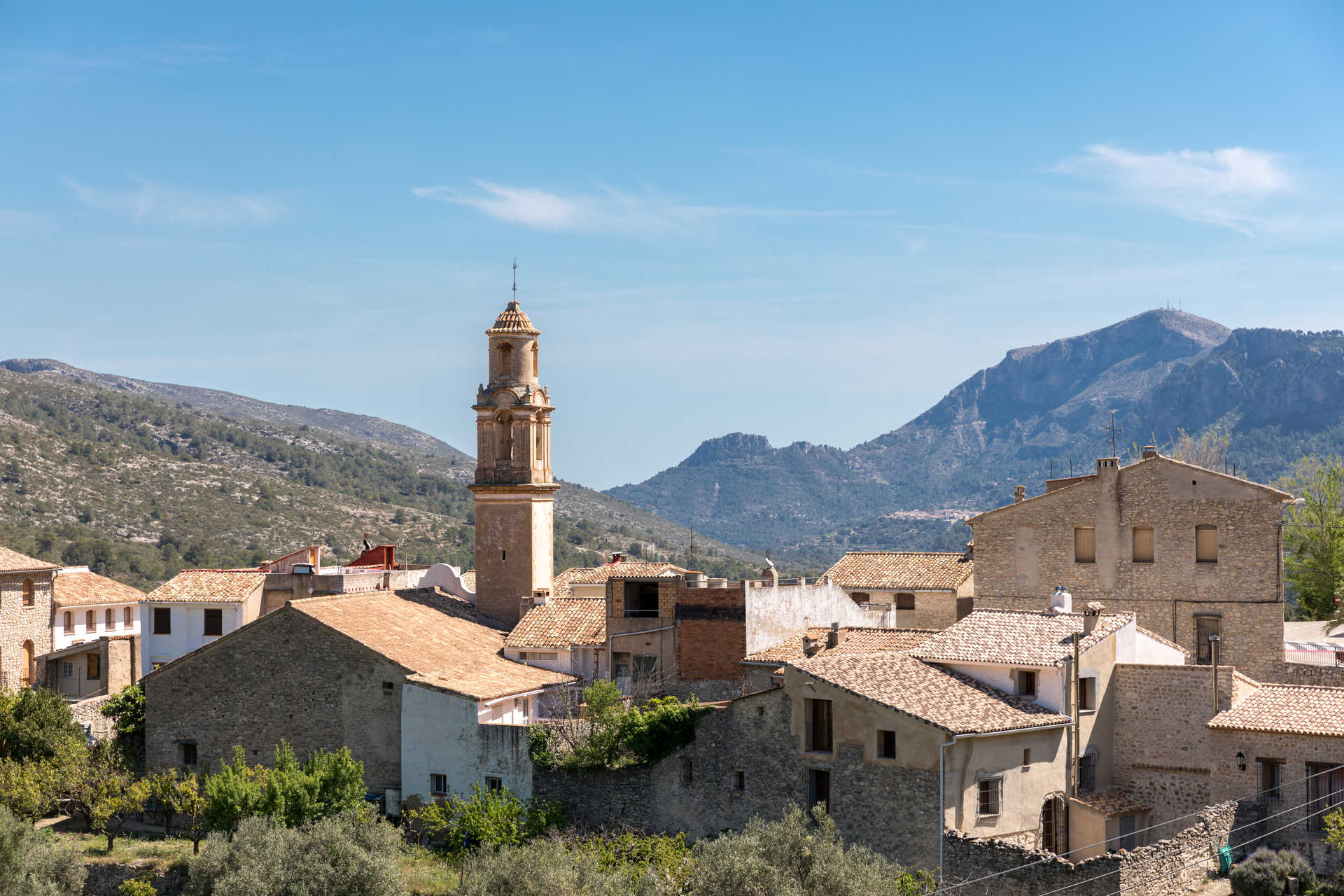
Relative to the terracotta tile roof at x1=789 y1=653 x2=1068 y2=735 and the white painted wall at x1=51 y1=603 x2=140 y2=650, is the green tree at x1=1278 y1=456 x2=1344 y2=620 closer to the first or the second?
the terracotta tile roof at x1=789 y1=653 x2=1068 y2=735

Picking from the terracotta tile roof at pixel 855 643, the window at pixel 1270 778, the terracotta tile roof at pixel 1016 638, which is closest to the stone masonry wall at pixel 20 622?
the terracotta tile roof at pixel 855 643

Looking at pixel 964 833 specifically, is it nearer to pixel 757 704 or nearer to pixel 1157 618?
pixel 757 704

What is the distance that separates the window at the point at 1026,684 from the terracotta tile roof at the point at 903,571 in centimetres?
1885

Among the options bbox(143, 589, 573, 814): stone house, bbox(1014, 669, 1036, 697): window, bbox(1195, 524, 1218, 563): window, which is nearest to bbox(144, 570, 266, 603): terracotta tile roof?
bbox(143, 589, 573, 814): stone house

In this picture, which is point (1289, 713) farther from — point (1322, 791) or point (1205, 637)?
point (1205, 637)

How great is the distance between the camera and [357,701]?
4050 cm

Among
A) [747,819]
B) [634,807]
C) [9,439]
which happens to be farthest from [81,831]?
[9,439]

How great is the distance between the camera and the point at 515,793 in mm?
37562

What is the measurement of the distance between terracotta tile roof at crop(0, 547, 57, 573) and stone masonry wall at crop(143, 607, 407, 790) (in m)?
13.2

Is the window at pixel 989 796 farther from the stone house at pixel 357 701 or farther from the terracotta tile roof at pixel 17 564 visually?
the terracotta tile roof at pixel 17 564

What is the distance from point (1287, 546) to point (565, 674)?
3543 centimetres

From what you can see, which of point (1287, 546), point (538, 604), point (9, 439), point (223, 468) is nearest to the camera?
point (538, 604)

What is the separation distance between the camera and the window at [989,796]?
32.2 metres

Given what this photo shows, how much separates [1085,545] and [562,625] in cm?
1787
